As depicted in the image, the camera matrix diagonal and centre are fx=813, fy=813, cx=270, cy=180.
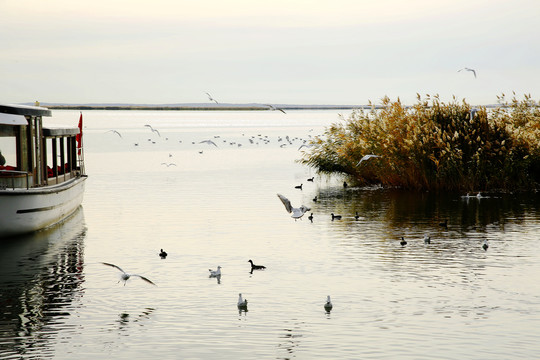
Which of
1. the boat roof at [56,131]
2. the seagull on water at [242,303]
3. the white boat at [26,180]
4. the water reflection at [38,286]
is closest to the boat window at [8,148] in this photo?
the white boat at [26,180]

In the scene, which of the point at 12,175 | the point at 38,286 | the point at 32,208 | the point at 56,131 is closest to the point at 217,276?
the point at 38,286

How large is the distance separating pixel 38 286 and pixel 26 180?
8.46 m

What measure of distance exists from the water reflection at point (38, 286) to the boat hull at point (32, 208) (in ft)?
1.28

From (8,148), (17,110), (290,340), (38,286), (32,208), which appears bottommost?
(290,340)

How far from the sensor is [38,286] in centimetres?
1827

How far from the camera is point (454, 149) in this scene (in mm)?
36094

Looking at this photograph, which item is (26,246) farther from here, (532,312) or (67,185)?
(532,312)

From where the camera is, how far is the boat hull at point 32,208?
24.1 meters

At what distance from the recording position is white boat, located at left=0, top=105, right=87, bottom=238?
24469mm

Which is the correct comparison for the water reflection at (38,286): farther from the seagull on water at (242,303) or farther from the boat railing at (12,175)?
the seagull on water at (242,303)

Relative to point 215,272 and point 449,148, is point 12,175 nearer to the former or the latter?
point 215,272

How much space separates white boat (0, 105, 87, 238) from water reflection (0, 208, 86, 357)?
0.64 m

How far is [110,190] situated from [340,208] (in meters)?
14.3

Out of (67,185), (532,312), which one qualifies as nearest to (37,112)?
(67,185)
